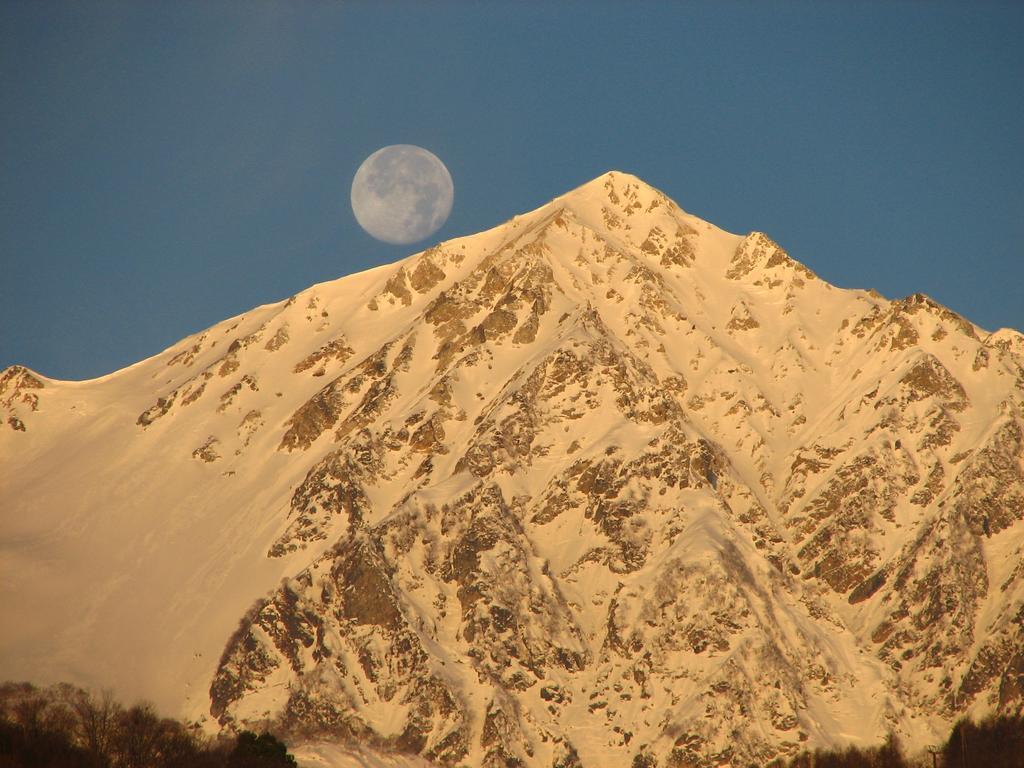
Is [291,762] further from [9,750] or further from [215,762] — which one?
[9,750]

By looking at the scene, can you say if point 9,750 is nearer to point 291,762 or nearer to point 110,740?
point 110,740

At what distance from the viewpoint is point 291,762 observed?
184750 millimetres

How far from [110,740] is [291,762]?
866 inches

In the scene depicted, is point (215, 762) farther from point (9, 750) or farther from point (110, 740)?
point (9, 750)

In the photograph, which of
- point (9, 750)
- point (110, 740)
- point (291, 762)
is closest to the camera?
point (9, 750)

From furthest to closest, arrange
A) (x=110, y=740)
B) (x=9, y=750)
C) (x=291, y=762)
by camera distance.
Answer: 1. (x=291, y=762)
2. (x=110, y=740)
3. (x=9, y=750)

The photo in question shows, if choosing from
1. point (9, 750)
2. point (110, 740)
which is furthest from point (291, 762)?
point (9, 750)

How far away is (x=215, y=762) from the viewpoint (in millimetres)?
181625

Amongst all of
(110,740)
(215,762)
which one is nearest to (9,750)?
(110,740)

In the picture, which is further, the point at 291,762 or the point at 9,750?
the point at 291,762

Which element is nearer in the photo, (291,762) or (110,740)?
(110,740)

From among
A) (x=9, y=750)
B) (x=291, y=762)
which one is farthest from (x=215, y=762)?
(x=9, y=750)

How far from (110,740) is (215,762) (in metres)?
14.5

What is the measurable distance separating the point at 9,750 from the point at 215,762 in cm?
2714
